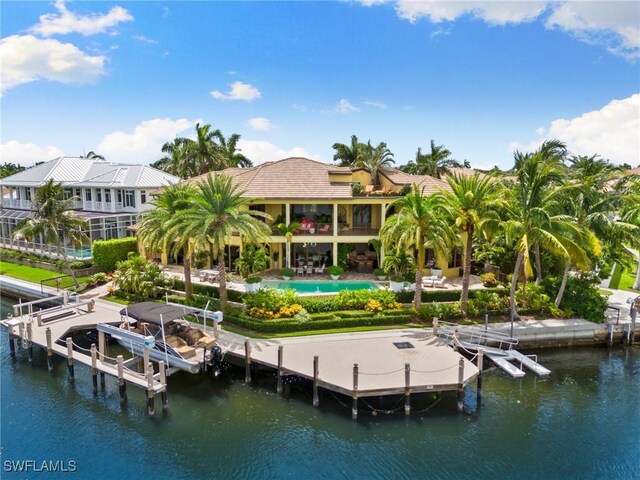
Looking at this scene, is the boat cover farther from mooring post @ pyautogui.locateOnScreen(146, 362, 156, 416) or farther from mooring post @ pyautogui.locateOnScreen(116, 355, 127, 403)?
mooring post @ pyautogui.locateOnScreen(146, 362, 156, 416)

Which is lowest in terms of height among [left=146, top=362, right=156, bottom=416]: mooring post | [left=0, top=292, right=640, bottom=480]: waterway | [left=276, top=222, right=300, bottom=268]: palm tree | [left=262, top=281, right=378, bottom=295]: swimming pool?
[left=0, top=292, right=640, bottom=480]: waterway

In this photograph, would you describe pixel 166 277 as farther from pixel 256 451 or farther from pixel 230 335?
pixel 256 451

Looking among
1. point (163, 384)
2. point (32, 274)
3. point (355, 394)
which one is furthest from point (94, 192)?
point (355, 394)

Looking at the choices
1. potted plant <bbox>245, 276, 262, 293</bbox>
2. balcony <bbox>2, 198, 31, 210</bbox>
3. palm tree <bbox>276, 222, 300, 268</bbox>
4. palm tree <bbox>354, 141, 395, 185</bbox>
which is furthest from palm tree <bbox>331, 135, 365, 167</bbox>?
balcony <bbox>2, 198, 31, 210</bbox>

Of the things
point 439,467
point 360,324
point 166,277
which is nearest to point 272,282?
point 166,277

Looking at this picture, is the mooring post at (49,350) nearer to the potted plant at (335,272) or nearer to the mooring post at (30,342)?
the mooring post at (30,342)
